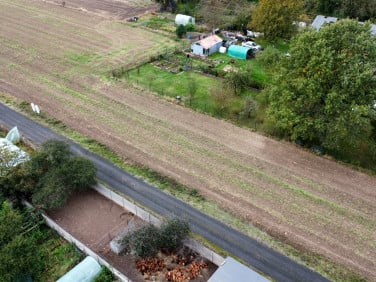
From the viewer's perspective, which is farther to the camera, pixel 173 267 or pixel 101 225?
pixel 101 225

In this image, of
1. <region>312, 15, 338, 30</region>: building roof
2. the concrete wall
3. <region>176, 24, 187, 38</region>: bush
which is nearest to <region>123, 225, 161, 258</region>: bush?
the concrete wall

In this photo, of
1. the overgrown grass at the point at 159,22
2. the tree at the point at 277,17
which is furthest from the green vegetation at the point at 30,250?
the overgrown grass at the point at 159,22

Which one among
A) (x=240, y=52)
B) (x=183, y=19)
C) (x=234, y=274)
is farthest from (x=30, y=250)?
(x=183, y=19)

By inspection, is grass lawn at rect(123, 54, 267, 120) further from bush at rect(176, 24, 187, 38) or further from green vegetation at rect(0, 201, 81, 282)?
green vegetation at rect(0, 201, 81, 282)

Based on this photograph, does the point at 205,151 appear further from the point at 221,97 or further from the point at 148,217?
the point at 148,217

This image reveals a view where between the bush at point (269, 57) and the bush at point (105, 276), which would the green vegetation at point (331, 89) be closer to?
the bush at point (269, 57)

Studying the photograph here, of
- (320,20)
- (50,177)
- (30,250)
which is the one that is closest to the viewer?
(30,250)
